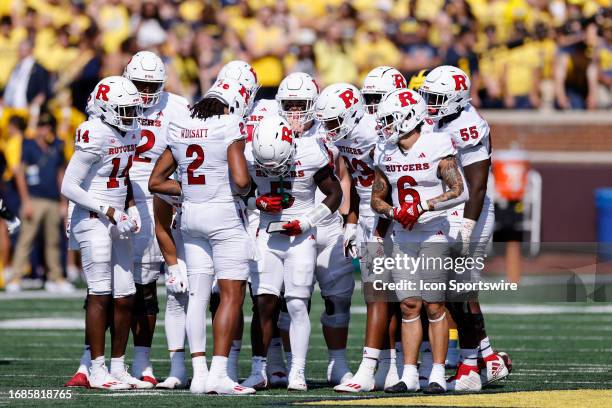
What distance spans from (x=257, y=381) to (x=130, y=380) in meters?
0.83

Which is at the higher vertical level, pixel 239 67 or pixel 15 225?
pixel 239 67

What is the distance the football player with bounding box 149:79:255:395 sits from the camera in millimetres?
8445

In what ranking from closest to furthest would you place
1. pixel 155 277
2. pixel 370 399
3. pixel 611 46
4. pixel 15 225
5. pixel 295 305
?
pixel 370 399 → pixel 295 305 → pixel 155 277 → pixel 15 225 → pixel 611 46

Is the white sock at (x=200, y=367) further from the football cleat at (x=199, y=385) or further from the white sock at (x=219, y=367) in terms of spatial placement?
the white sock at (x=219, y=367)

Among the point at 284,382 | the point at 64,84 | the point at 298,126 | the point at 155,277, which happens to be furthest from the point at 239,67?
the point at 64,84

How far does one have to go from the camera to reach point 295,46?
753 inches

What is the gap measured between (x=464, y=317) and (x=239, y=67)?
7.20 ft

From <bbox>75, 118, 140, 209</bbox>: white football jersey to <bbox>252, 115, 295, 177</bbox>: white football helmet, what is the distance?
2.98 ft

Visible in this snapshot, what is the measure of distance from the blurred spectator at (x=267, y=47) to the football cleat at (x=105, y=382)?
893cm

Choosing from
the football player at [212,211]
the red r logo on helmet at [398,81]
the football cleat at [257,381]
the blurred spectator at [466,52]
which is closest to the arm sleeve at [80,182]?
the football player at [212,211]

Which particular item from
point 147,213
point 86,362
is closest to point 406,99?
point 147,213

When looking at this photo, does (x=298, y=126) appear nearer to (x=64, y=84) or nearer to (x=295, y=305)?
(x=295, y=305)

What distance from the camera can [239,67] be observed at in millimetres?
9227

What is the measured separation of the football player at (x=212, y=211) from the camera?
332 inches
